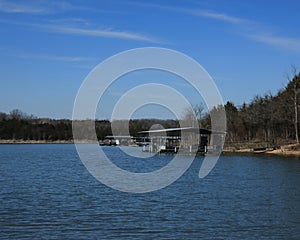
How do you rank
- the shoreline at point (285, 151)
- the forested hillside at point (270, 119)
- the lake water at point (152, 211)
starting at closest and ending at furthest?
the lake water at point (152, 211)
the shoreline at point (285, 151)
the forested hillside at point (270, 119)

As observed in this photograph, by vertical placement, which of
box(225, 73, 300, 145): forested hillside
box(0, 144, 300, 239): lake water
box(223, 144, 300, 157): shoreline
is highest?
box(225, 73, 300, 145): forested hillside

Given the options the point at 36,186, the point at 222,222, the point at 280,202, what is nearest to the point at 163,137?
the point at 36,186

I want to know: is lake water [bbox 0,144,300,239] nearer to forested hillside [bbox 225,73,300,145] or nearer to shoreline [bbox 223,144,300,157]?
shoreline [bbox 223,144,300,157]

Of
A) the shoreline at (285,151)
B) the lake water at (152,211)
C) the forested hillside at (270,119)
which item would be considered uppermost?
the forested hillside at (270,119)

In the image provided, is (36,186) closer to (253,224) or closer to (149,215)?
(149,215)

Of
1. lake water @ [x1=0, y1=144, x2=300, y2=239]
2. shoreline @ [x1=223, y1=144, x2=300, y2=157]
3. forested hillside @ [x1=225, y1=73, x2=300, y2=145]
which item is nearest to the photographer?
lake water @ [x1=0, y1=144, x2=300, y2=239]

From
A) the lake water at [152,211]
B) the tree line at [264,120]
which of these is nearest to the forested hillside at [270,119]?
the tree line at [264,120]

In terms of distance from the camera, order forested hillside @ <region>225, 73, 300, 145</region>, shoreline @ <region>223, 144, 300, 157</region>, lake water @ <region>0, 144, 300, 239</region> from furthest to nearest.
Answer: forested hillside @ <region>225, 73, 300, 145</region>
shoreline @ <region>223, 144, 300, 157</region>
lake water @ <region>0, 144, 300, 239</region>

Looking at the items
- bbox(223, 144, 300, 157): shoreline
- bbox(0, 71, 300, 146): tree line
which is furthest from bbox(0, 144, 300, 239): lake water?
bbox(0, 71, 300, 146): tree line

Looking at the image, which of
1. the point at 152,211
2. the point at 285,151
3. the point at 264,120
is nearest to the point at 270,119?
the point at 264,120

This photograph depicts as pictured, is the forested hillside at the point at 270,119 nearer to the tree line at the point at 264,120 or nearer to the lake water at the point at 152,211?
the tree line at the point at 264,120

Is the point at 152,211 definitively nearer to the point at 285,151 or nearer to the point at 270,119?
the point at 285,151

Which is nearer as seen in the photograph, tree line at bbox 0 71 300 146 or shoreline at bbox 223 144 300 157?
shoreline at bbox 223 144 300 157

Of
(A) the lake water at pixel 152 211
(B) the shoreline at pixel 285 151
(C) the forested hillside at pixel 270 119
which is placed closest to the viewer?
(A) the lake water at pixel 152 211
